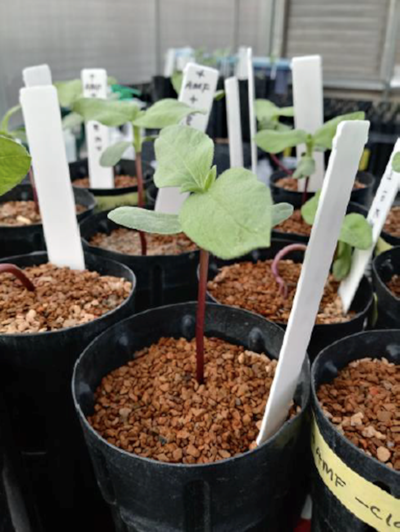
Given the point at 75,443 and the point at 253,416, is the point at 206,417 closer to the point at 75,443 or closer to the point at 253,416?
the point at 253,416

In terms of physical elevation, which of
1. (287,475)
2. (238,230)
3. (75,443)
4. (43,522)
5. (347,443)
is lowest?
(43,522)

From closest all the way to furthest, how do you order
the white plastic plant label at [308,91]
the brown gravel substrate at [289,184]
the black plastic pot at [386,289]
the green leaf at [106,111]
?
the black plastic pot at [386,289] < the green leaf at [106,111] < the white plastic plant label at [308,91] < the brown gravel substrate at [289,184]

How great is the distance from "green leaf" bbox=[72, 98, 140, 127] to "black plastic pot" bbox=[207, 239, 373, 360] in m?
0.34

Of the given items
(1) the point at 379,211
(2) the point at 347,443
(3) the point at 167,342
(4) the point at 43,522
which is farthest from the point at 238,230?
(4) the point at 43,522

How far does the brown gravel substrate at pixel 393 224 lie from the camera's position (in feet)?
3.75

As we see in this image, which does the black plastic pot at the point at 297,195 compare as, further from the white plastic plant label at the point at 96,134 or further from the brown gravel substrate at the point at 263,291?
the white plastic plant label at the point at 96,134

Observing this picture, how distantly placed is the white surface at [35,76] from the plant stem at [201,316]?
0.62 metres

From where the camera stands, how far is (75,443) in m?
0.76

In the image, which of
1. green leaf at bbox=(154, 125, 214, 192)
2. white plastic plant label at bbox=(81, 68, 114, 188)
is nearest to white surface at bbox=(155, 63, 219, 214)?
white plastic plant label at bbox=(81, 68, 114, 188)

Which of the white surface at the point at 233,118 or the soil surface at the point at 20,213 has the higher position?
the white surface at the point at 233,118

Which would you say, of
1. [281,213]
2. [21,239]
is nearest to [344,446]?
[281,213]

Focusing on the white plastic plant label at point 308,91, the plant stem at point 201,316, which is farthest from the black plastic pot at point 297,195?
the plant stem at point 201,316

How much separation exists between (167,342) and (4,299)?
0.29m

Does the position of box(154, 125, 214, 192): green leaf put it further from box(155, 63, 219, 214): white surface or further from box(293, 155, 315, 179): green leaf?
box(293, 155, 315, 179): green leaf
